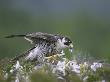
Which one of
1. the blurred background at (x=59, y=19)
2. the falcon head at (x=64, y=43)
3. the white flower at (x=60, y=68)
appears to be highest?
the blurred background at (x=59, y=19)

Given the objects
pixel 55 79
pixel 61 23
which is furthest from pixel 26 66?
pixel 61 23

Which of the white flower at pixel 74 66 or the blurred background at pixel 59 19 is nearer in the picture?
the white flower at pixel 74 66

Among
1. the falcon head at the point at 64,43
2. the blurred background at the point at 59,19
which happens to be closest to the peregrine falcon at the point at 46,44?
the falcon head at the point at 64,43

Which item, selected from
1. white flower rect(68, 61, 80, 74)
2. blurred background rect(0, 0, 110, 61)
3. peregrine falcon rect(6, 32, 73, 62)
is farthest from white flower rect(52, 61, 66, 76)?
blurred background rect(0, 0, 110, 61)

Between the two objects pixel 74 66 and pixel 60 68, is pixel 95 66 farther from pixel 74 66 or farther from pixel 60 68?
pixel 60 68

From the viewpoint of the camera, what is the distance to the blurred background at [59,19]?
29.3m

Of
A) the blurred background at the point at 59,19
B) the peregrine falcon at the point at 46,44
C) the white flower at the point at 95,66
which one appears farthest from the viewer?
the blurred background at the point at 59,19

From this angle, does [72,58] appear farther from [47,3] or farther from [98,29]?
[47,3]

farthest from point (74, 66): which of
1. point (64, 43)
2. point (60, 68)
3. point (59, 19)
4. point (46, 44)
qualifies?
point (59, 19)

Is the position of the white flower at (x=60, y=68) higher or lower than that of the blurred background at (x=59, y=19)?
lower

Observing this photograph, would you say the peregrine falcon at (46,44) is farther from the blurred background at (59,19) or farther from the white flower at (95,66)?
the blurred background at (59,19)

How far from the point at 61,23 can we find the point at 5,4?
536 cm

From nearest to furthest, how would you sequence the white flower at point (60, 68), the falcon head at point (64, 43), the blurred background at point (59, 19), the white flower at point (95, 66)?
the white flower at point (60, 68), the white flower at point (95, 66), the falcon head at point (64, 43), the blurred background at point (59, 19)

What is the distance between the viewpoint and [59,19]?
3741 centimetres
